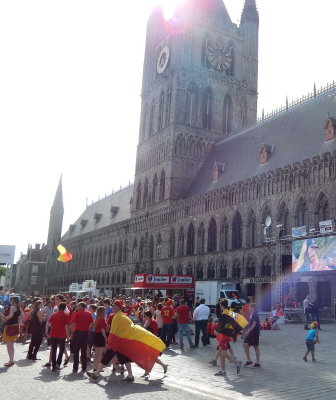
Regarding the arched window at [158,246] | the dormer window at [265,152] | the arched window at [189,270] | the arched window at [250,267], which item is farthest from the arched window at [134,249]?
the dormer window at [265,152]

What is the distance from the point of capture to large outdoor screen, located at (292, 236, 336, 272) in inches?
1195

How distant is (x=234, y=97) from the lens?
61.0 m

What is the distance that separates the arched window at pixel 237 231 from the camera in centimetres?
4291

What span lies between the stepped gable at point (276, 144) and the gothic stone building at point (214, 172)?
0.14 metres

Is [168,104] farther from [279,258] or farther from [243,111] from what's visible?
[279,258]

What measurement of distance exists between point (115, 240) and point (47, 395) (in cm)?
5977

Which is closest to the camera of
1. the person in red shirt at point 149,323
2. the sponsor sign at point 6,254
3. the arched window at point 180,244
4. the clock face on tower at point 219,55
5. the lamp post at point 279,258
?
the person in red shirt at point 149,323

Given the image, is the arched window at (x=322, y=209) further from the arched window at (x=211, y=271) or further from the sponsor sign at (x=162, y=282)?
the sponsor sign at (x=162, y=282)

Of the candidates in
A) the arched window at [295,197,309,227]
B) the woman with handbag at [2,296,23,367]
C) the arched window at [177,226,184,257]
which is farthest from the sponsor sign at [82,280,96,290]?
the woman with handbag at [2,296,23,367]

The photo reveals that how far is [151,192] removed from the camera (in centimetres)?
5981

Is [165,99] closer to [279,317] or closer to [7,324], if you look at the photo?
[279,317]

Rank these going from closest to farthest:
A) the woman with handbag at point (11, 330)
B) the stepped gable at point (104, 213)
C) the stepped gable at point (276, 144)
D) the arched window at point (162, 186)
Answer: the woman with handbag at point (11, 330)
the stepped gable at point (276, 144)
the arched window at point (162, 186)
the stepped gable at point (104, 213)

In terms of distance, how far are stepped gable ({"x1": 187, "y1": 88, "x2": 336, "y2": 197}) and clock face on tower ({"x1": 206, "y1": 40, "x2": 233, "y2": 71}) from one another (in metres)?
12.1

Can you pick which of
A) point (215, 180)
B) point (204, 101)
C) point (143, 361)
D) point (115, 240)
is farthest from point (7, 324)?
point (115, 240)
